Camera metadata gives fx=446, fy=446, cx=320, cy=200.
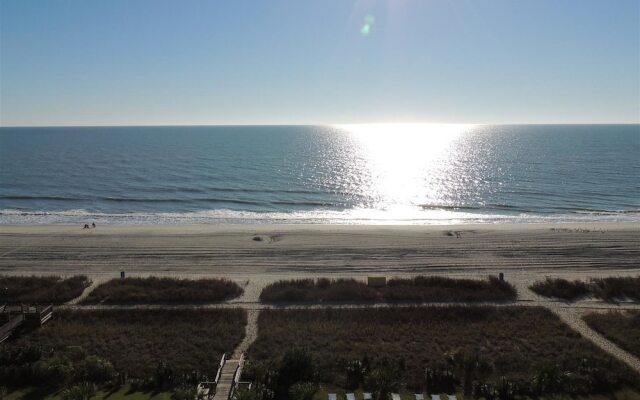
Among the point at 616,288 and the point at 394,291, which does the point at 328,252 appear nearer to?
the point at 394,291

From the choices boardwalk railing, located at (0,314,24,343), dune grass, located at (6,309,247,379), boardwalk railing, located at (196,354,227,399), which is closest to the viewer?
boardwalk railing, located at (196,354,227,399)

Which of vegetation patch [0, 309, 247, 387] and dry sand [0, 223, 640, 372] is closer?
vegetation patch [0, 309, 247, 387]

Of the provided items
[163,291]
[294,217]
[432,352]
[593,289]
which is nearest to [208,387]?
[432,352]

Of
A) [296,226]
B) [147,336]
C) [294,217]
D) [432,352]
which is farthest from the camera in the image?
[294,217]

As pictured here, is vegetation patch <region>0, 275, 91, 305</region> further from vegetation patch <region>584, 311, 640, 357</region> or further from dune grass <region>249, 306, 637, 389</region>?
vegetation patch <region>584, 311, 640, 357</region>

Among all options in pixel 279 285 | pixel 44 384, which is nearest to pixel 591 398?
pixel 279 285

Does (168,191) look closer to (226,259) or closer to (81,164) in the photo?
(226,259)

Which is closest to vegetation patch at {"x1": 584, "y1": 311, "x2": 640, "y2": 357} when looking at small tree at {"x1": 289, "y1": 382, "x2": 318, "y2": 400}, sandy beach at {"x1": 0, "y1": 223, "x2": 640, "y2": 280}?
Answer: sandy beach at {"x1": 0, "y1": 223, "x2": 640, "y2": 280}

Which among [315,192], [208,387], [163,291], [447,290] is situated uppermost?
[315,192]
